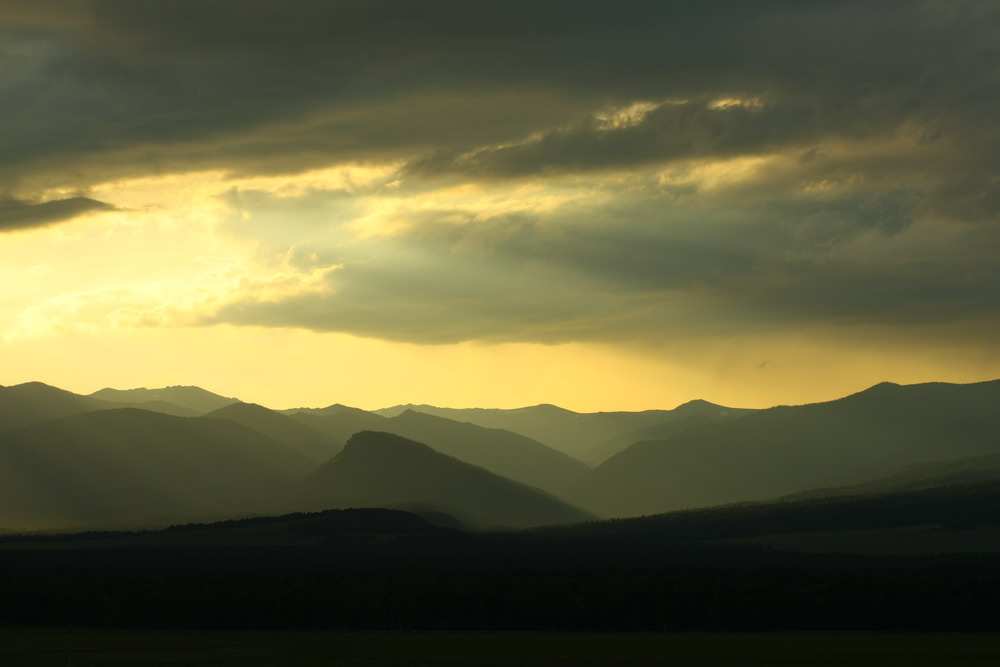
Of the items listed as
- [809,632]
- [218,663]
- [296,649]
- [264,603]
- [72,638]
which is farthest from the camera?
[264,603]

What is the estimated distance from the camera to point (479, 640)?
169 meters

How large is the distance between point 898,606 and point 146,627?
10966cm

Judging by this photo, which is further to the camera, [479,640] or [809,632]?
[809,632]

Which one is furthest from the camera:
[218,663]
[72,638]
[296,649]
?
[72,638]

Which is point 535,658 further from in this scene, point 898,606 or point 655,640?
point 898,606

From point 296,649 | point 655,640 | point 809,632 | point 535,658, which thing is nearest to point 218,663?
point 296,649

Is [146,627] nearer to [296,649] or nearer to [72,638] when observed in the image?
[72,638]

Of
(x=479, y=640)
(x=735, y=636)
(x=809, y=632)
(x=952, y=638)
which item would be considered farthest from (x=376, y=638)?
(x=952, y=638)

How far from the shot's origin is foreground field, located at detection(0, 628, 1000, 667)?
140m

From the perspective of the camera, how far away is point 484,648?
155125 millimetres

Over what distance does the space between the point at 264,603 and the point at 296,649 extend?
46.1 m

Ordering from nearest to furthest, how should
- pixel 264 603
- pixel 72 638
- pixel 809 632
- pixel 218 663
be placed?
pixel 218 663 → pixel 72 638 → pixel 809 632 → pixel 264 603

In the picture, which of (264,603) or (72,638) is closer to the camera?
(72,638)

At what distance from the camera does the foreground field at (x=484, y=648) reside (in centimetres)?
13950
